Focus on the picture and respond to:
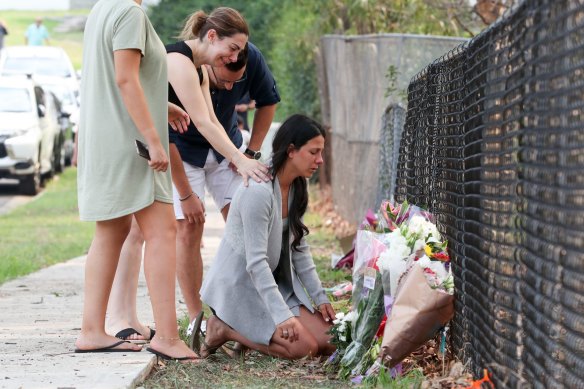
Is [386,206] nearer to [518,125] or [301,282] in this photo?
[301,282]

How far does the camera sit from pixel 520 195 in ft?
13.7

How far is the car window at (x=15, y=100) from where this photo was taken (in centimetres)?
2053

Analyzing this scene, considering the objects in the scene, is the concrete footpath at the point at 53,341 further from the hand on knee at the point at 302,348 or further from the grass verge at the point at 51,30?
the grass verge at the point at 51,30

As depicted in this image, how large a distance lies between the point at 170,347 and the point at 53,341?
3.11ft

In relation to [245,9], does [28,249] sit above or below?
below

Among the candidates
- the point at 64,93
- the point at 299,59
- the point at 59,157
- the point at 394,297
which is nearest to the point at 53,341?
the point at 394,297

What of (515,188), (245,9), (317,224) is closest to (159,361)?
(515,188)

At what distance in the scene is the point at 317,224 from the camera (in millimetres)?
14648

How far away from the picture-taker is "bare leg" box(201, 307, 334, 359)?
6.01 meters

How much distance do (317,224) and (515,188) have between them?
1042 centimetres

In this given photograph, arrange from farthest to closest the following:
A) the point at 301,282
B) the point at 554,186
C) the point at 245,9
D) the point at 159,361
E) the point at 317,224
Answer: the point at 245,9, the point at 317,224, the point at 301,282, the point at 159,361, the point at 554,186

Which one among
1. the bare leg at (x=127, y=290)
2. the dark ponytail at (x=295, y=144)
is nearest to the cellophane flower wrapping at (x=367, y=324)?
the dark ponytail at (x=295, y=144)

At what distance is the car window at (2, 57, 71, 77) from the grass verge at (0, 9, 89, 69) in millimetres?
20926

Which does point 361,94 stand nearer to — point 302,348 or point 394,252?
A: point 302,348
